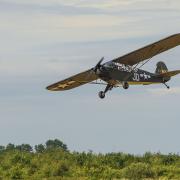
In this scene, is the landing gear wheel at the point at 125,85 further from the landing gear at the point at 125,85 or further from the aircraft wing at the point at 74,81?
the aircraft wing at the point at 74,81

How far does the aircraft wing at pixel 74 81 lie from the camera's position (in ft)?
159

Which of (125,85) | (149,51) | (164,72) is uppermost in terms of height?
(149,51)

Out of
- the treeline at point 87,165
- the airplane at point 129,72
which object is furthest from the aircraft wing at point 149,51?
the treeline at point 87,165

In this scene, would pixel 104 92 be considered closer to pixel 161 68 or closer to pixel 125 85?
pixel 125 85

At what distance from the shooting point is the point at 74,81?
4950cm

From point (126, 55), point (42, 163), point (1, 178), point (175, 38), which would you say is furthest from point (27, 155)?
point (175, 38)

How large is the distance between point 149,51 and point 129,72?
6.29ft

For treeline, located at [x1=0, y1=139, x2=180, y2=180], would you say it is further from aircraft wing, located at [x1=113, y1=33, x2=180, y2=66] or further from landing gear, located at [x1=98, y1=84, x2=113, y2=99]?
aircraft wing, located at [x1=113, y1=33, x2=180, y2=66]

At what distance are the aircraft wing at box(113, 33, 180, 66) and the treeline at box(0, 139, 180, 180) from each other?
6.35m

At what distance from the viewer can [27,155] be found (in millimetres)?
44812

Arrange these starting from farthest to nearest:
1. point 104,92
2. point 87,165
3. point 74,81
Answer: point 74,81, point 104,92, point 87,165

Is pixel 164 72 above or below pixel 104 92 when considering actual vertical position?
above

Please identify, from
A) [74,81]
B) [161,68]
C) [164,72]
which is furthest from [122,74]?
[161,68]

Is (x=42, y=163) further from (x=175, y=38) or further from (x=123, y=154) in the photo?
(x=175, y=38)
